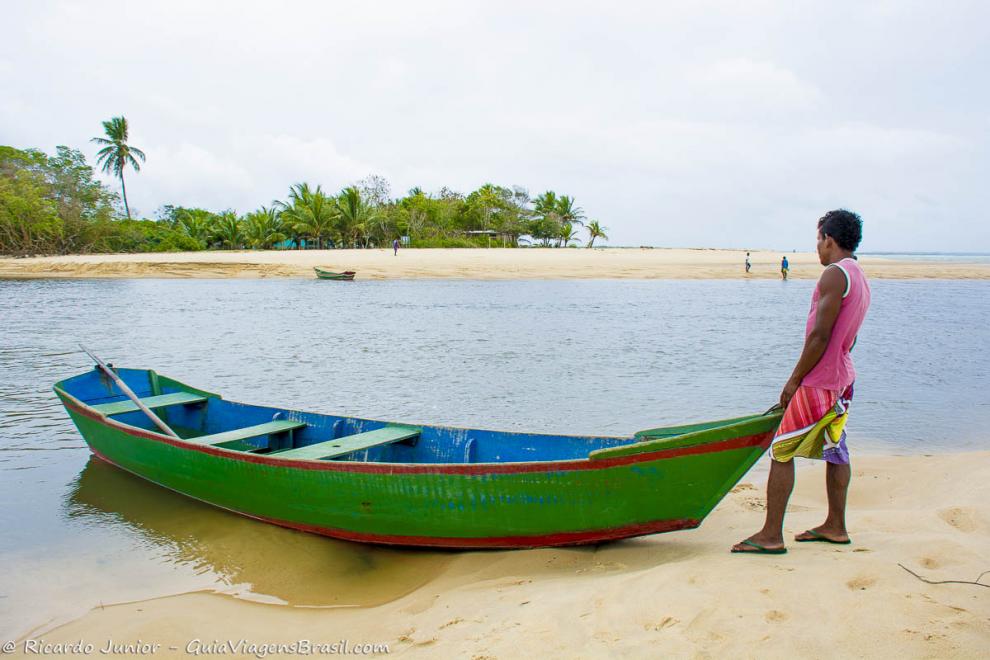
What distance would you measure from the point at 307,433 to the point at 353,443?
1146 mm

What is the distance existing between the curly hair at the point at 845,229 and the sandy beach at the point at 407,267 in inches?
1238

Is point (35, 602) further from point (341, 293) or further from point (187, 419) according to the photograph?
point (341, 293)

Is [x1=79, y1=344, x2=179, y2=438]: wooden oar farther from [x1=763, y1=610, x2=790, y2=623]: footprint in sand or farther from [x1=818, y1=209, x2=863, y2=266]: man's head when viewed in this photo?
[x1=818, y1=209, x2=863, y2=266]: man's head

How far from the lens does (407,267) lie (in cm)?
3681

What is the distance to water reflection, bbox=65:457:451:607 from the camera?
4.57 m

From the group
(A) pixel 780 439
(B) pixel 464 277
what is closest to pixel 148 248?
(B) pixel 464 277

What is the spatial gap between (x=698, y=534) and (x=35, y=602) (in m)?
4.56

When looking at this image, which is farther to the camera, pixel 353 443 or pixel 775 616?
pixel 353 443

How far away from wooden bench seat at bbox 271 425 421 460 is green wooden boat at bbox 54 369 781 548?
0.01 m

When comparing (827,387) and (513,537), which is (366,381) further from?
(827,387)

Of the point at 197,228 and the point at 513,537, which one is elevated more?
the point at 197,228

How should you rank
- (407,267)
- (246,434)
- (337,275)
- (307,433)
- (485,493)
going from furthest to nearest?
(407,267), (337,275), (307,433), (246,434), (485,493)

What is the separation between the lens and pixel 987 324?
17.8 meters

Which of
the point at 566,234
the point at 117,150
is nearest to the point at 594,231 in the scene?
the point at 566,234
